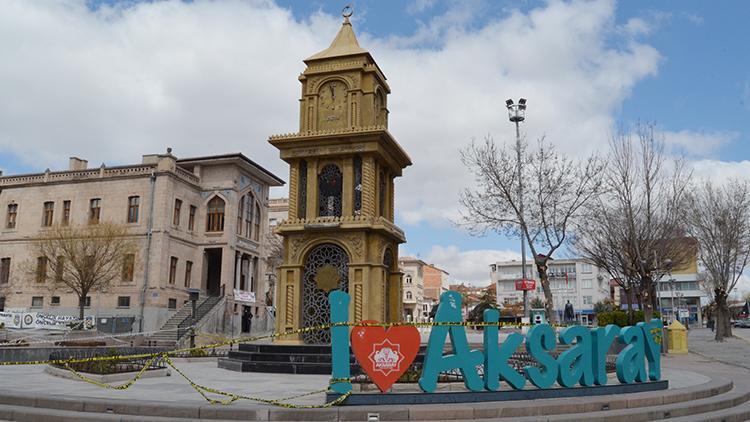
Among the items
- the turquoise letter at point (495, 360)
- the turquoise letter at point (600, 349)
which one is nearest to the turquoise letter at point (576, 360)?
the turquoise letter at point (600, 349)

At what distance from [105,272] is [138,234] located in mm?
4242

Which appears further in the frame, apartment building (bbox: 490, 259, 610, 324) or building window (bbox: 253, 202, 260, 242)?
apartment building (bbox: 490, 259, 610, 324)

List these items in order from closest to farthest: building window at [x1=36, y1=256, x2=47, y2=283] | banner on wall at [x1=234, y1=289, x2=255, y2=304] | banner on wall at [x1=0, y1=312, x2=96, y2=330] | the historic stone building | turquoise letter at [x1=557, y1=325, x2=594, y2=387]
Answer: turquoise letter at [x1=557, y1=325, x2=594, y2=387] < banner on wall at [x1=0, y1=312, x2=96, y2=330] < the historic stone building < building window at [x1=36, y1=256, x2=47, y2=283] < banner on wall at [x1=234, y1=289, x2=255, y2=304]

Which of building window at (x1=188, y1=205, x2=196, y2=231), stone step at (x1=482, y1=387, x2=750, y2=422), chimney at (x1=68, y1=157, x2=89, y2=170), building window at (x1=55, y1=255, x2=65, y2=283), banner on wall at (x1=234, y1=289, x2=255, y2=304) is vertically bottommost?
stone step at (x1=482, y1=387, x2=750, y2=422)

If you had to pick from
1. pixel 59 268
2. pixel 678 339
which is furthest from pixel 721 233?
pixel 59 268

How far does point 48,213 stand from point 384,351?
126 feet

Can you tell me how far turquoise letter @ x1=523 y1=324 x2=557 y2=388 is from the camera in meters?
10.6

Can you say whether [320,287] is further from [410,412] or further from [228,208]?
[228,208]

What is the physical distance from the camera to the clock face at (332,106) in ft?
62.4

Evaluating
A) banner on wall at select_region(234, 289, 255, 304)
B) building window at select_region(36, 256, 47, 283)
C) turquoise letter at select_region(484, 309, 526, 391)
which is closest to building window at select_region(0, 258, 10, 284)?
building window at select_region(36, 256, 47, 283)

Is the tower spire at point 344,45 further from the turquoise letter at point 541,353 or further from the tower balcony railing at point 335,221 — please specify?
the turquoise letter at point 541,353

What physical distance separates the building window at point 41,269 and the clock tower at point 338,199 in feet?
90.3

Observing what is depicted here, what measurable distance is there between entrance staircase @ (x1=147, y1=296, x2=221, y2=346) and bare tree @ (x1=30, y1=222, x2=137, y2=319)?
4056mm

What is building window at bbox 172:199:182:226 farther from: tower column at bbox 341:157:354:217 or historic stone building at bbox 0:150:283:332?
tower column at bbox 341:157:354:217
